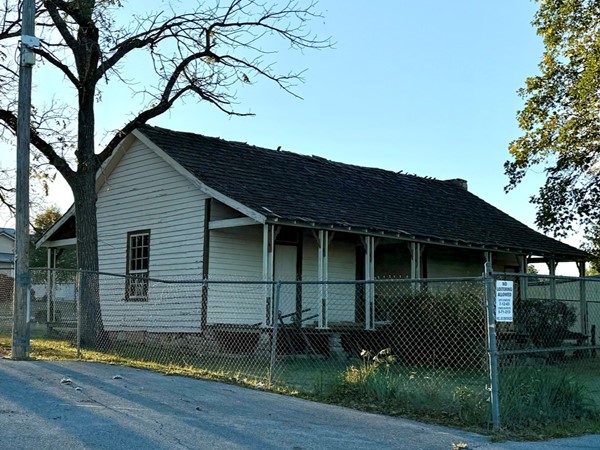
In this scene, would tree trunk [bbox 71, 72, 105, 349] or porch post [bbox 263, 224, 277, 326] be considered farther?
tree trunk [bbox 71, 72, 105, 349]

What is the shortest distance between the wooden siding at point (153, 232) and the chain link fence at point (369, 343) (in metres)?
0.13

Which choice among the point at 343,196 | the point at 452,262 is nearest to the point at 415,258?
the point at 343,196

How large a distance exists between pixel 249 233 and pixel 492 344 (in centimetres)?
1008

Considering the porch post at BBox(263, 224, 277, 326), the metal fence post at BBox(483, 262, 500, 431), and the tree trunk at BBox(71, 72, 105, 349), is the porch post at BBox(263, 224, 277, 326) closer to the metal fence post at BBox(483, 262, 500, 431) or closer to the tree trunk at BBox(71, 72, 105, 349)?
the tree trunk at BBox(71, 72, 105, 349)

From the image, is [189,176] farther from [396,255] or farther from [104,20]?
[396,255]

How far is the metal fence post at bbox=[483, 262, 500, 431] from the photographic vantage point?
7.73 m

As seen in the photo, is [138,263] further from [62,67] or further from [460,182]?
[460,182]

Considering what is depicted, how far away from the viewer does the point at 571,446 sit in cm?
742

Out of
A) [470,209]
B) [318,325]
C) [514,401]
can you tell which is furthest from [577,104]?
[514,401]

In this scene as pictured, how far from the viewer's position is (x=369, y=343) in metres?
16.0

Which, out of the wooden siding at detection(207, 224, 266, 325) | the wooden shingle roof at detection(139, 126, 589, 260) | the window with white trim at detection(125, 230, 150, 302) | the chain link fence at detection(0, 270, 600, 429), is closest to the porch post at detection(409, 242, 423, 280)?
the wooden shingle roof at detection(139, 126, 589, 260)

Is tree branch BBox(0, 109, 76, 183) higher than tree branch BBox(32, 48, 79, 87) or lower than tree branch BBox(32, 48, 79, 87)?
lower

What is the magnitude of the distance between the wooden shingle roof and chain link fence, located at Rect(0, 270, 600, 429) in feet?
5.59

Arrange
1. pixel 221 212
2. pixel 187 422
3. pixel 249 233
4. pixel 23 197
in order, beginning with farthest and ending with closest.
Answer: pixel 249 233, pixel 221 212, pixel 23 197, pixel 187 422
